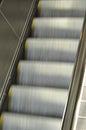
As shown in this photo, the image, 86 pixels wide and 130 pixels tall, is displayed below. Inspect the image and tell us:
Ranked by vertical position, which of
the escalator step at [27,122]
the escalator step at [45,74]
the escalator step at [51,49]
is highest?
the escalator step at [51,49]

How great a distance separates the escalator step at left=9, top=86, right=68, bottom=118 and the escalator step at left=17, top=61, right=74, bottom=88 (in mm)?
211

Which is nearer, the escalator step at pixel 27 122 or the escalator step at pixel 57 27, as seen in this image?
the escalator step at pixel 27 122

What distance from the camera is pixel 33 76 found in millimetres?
3789

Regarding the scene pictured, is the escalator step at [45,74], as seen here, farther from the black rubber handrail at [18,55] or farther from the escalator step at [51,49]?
the escalator step at [51,49]

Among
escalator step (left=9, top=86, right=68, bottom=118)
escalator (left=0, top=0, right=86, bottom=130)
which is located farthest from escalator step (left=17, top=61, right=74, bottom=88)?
escalator step (left=9, top=86, right=68, bottom=118)

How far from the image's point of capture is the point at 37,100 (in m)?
3.50

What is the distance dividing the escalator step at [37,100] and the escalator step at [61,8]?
58.0 inches

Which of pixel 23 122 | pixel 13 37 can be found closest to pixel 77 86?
pixel 23 122


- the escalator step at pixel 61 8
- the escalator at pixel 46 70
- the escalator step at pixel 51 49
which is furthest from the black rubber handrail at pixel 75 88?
the escalator step at pixel 61 8

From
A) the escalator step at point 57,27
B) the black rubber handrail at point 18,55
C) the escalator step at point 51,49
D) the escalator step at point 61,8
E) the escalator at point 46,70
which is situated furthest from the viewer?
the escalator step at point 61,8

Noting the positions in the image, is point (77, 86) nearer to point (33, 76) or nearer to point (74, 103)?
point (74, 103)

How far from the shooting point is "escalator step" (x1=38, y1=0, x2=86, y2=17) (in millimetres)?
4457

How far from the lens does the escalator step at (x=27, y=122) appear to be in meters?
3.18

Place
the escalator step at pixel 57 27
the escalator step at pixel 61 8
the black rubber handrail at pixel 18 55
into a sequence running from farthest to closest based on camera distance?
the escalator step at pixel 61 8 < the escalator step at pixel 57 27 < the black rubber handrail at pixel 18 55
